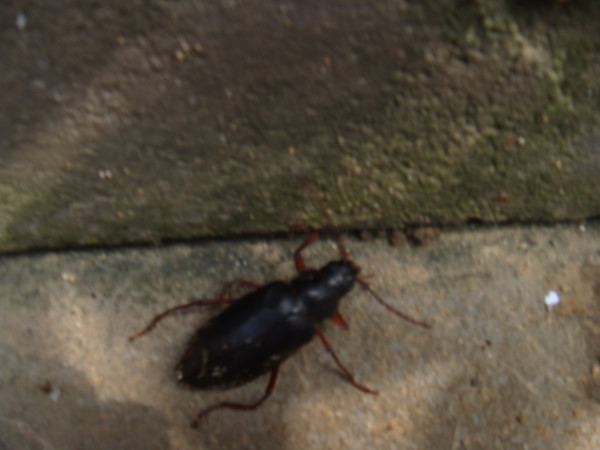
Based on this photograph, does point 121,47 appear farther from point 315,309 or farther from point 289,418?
point 289,418

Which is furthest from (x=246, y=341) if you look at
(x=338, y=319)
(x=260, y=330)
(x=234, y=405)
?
(x=338, y=319)

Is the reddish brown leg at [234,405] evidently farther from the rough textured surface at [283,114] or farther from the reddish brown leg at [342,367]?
the rough textured surface at [283,114]

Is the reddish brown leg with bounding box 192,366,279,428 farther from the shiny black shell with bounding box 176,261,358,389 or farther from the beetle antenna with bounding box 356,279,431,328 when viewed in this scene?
the beetle antenna with bounding box 356,279,431,328

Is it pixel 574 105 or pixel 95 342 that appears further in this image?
pixel 95 342

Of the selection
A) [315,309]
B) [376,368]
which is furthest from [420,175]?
[376,368]

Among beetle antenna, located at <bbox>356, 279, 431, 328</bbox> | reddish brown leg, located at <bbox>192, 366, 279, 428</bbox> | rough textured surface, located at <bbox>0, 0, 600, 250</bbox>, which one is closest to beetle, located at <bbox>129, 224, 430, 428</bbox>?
reddish brown leg, located at <bbox>192, 366, 279, 428</bbox>
